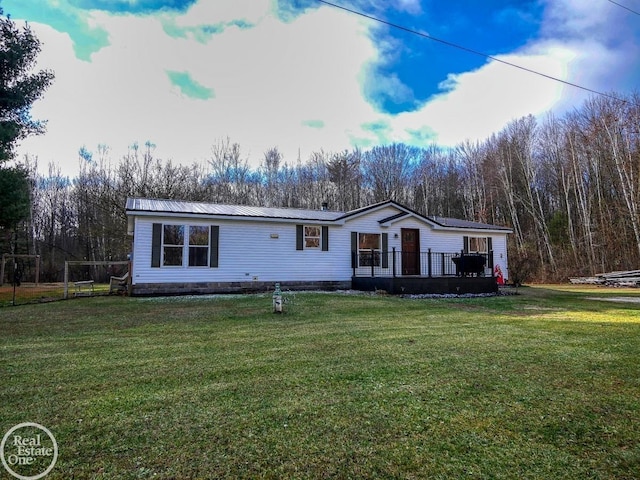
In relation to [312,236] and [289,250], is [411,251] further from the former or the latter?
[289,250]

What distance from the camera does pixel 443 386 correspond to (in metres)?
3.01

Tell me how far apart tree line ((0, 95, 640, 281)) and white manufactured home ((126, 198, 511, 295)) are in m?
6.34

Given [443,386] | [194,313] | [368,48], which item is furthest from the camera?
[368,48]

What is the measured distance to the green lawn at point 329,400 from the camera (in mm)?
1901

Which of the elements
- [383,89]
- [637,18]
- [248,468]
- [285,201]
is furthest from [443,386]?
[285,201]

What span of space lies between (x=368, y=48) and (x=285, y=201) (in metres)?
19.2

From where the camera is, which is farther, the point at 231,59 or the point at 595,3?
the point at 231,59

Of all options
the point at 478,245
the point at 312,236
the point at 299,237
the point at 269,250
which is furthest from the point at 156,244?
the point at 478,245

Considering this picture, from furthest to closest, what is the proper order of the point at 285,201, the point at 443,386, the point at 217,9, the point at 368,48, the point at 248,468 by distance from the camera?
the point at 285,201
the point at 368,48
the point at 217,9
the point at 443,386
the point at 248,468

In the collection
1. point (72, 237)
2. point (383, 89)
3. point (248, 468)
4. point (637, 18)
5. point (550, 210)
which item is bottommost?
point (248, 468)

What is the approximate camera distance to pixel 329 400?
2719mm

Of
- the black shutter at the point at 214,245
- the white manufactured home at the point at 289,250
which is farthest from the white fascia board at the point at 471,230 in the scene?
the black shutter at the point at 214,245

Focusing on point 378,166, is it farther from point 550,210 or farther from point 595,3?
point 595,3

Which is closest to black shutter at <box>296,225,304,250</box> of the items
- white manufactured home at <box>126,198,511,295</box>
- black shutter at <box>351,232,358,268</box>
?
white manufactured home at <box>126,198,511,295</box>
